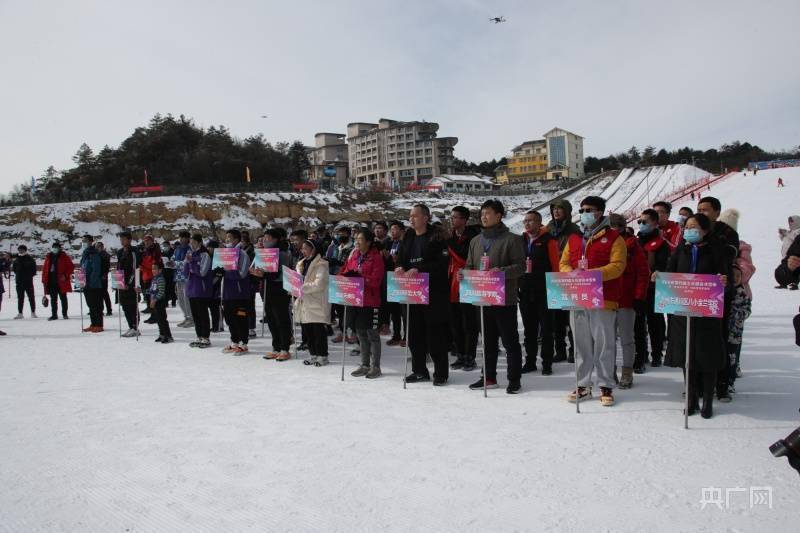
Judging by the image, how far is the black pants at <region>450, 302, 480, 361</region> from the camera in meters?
6.82

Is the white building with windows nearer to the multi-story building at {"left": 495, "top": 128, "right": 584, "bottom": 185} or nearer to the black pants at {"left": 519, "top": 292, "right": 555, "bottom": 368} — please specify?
the multi-story building at {"left": 495, "top": 128, "right": 584, "bottom": 185}

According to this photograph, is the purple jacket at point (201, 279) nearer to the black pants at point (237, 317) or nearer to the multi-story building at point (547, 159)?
the black pants at point (237, 317)

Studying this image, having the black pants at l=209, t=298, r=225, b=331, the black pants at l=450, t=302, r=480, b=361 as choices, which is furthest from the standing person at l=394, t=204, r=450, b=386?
the black pants at l=209, t=298, r=225, b=331

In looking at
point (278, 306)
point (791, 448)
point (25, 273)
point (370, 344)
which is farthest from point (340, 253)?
point (25, 273)

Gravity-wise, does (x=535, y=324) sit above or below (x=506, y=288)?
below

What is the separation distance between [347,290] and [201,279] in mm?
3614

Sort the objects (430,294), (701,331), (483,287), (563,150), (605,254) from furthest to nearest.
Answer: (563,150), (430,294), (483,287), (605,254), (701,331)

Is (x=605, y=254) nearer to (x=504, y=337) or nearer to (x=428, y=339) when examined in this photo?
(x=504, y=337)

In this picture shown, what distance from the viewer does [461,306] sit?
6.98 metres

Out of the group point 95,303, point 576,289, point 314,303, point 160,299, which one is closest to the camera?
point 576,289

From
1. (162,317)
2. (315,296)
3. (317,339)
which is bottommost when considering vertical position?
(317,339)

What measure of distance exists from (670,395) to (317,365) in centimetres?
459

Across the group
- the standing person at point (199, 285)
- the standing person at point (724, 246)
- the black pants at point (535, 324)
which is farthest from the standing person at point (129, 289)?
the standing person at point (724, 246)

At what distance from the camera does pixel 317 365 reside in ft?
23.7
